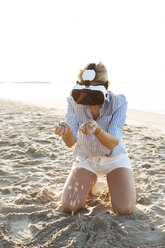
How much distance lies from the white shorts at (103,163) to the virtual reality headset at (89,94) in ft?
2.02

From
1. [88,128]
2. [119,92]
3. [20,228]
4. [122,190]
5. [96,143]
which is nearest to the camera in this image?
[88,128]

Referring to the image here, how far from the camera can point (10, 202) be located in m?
2.58

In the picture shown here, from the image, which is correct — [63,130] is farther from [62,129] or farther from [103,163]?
[103,163]

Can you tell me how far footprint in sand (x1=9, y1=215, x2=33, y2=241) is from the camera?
6.89 feet

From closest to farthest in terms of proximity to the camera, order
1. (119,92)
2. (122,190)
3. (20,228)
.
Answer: (20,228), (122,190), (119,92)

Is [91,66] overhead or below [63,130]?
overhead

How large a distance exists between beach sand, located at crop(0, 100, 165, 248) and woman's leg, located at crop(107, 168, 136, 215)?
0.25ft

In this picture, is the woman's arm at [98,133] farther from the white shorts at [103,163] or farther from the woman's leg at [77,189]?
the woman's leg at [77,189]

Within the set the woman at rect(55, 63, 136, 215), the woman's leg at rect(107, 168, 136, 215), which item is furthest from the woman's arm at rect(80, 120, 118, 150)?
the woman's leg at rect(107, 168, 136, 215)

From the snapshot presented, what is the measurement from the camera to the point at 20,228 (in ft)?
7.24

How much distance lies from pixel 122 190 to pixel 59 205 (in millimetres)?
585

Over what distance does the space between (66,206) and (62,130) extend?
0.68 meters

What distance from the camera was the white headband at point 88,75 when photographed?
228cm

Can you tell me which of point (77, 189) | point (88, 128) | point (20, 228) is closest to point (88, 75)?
point (88, 128)
